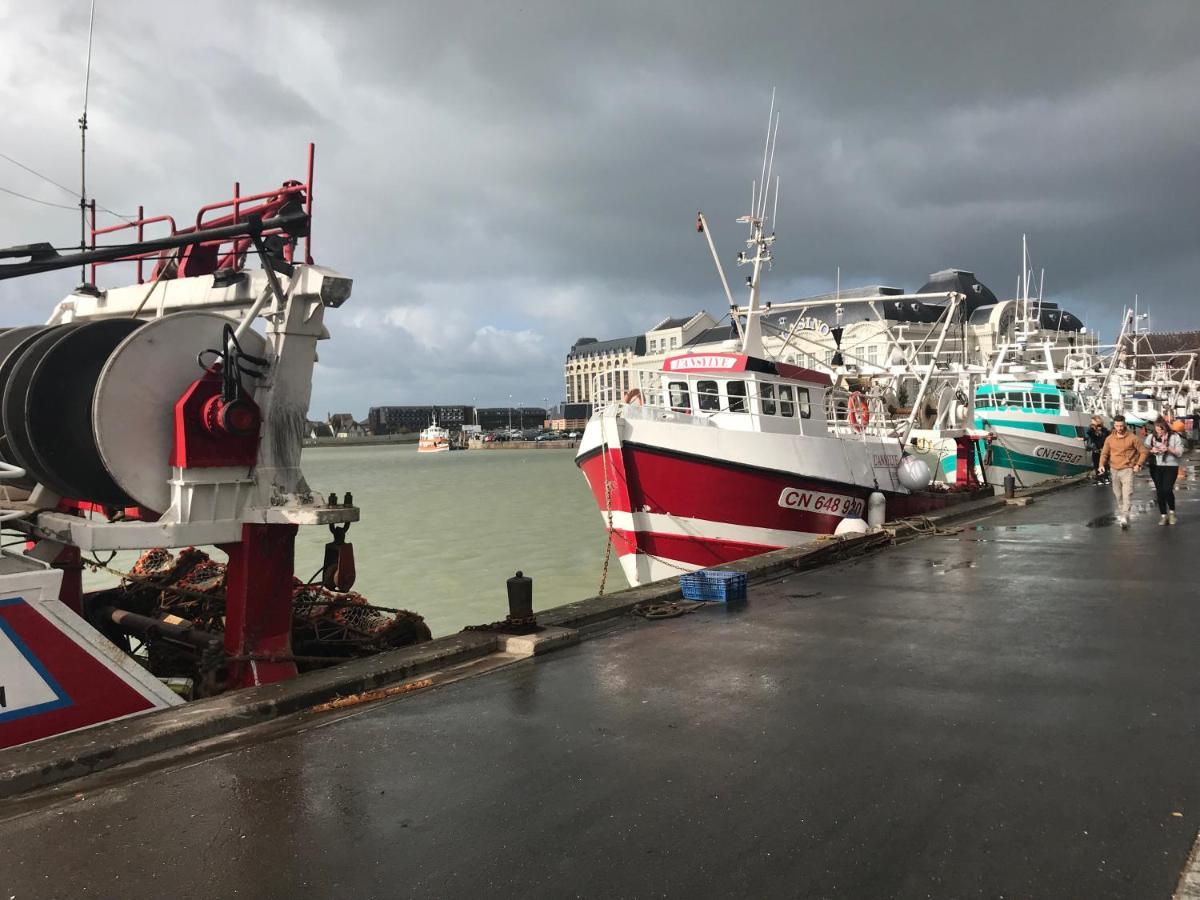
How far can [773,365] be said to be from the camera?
16.2 meters

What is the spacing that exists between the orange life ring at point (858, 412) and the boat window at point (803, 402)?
3.17 metres

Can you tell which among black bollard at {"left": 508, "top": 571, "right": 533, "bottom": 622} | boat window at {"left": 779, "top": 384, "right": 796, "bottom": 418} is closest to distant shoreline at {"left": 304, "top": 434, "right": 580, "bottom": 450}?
boat window at {"left": 779, "top": 384, "right": 796, "bottom": 418}

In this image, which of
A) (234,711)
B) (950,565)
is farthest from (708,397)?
(234,711)

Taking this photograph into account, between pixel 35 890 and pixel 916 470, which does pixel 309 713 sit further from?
pixel 916 470

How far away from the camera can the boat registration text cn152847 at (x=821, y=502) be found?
15180 mm

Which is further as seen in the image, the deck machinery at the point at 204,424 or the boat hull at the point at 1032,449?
the boat hull at the point at 1032,449

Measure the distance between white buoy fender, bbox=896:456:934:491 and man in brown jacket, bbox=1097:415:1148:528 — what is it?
14.6 ft

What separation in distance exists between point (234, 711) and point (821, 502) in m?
12.4

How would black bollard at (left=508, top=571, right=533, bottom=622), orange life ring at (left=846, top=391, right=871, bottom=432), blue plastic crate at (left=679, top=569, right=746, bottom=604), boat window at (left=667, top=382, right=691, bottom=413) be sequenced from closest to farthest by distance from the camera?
black bollard at (left=508, top=571, right=533, bottom=622)
blue plastic crate at (left=679, top=569, right=746, bottom=604)
boat window at (left=667, top=382, right=691, bottom=413)
orange life ring at (left=846, top=391, right=871, bottom=432)

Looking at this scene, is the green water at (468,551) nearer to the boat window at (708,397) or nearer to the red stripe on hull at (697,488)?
the red stripe on hull at (697,488)

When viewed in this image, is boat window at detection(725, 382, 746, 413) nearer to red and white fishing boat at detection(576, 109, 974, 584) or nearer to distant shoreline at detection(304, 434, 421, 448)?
red and white fishing boat at detection(576, 109, 974, 584)

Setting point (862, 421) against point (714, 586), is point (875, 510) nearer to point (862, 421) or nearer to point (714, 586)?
point (862, 421)

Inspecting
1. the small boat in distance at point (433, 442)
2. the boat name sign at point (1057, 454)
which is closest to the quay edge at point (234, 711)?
the boat name sign at point (1057, 454)

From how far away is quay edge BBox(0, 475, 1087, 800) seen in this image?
461cm
